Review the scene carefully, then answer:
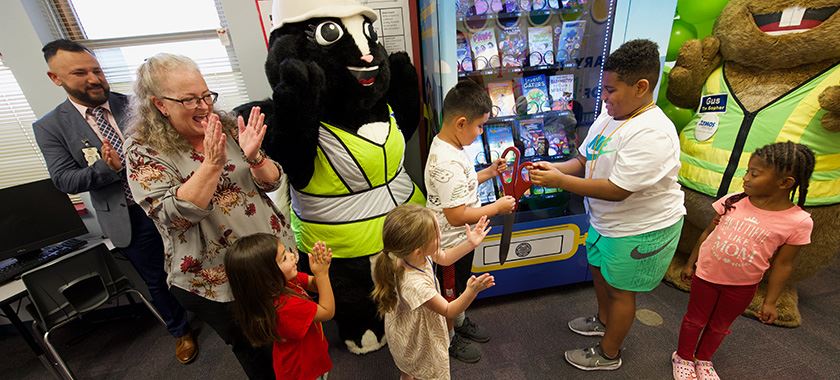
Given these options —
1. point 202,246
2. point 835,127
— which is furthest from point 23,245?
point 835,127

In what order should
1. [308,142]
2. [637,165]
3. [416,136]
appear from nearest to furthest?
[637,165] → [308,142] → [416,136]

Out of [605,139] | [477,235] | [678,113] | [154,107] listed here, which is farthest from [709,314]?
[154,107]

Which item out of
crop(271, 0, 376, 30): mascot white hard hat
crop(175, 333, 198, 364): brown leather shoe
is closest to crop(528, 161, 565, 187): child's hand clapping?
crop(271, 0, 376, 30): mascot white hard hat

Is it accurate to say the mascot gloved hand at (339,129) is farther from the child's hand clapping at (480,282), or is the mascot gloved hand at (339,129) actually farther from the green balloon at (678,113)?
the green balloon at (678,113)

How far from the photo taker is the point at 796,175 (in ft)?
4.25

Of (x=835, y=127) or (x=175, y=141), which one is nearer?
(x=175, y=141)

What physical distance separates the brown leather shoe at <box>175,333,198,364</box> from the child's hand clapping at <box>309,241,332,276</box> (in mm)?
1557

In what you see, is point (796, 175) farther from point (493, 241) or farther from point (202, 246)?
point (202, 246)

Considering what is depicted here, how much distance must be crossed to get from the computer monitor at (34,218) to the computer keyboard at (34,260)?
71 millimetres

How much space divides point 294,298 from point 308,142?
2.15 ft

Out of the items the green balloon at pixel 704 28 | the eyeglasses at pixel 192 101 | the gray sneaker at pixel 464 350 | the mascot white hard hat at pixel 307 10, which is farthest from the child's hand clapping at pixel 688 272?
the eyeglasses at pixel 192 101

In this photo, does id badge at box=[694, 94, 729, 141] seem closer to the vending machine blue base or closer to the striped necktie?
the vending machine blue base

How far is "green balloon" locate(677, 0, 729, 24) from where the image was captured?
1941 mm

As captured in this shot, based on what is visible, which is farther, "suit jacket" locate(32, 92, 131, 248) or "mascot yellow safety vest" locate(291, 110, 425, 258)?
"suit jacket" locate(32, 92, 131, 248)
